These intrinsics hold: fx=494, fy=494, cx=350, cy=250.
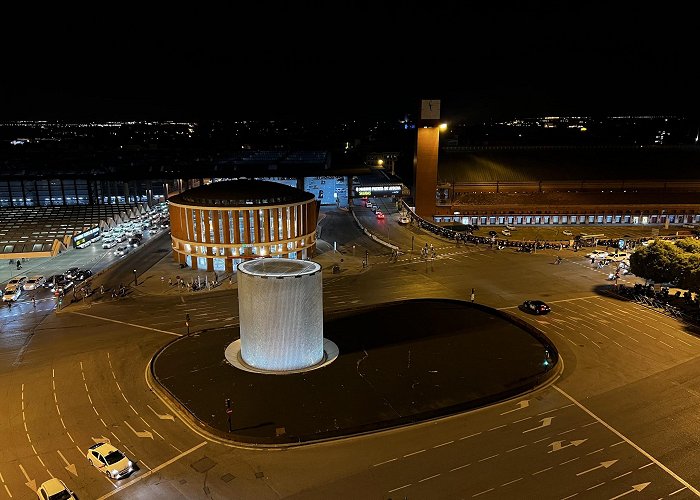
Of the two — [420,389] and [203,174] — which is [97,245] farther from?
[420,389]

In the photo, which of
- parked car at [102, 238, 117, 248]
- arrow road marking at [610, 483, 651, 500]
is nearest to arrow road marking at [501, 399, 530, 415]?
arrow road marking at [610, 483, 651, 500]

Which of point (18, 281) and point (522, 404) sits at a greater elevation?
point (522, 404)

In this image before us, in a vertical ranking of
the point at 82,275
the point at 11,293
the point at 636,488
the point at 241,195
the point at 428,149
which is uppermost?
the point at 428,149

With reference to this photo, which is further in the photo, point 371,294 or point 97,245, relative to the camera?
point 97,245

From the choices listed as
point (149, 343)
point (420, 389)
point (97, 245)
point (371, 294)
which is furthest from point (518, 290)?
point (97, 245)

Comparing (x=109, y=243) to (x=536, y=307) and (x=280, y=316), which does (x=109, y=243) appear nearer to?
(x=280, y=316)

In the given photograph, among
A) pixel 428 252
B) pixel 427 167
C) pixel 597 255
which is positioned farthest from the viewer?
pixel 427 167

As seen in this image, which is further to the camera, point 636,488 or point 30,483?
point 30,483

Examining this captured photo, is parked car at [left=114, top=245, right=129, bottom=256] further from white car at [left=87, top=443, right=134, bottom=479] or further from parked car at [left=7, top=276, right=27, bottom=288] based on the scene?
white car at [left=87, top=443, right=134, bottom=479]

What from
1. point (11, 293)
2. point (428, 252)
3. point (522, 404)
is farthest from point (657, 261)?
point (11, 293)
